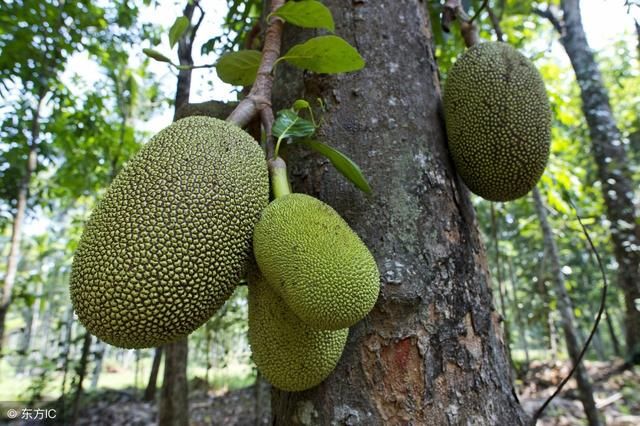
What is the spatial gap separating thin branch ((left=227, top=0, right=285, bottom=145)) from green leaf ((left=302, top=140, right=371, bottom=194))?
6.4 inches

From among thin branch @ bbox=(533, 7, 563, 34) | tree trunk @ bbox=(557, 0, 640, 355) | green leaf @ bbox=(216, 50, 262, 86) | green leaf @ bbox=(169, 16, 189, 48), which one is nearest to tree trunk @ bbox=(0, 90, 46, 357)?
green leaf @ bbox=(169, 16, 189, 48)

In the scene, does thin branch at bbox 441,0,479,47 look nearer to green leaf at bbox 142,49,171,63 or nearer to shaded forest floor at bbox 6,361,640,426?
green leaf at bbox 142,49,171,63

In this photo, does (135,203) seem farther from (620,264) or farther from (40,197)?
(620,264)

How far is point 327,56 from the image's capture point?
87 centimetres

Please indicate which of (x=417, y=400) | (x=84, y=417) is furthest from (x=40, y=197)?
(x=417, y=400)

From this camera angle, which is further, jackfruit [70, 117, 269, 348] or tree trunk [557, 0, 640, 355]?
tree trunk [557, 0, 640, 355]

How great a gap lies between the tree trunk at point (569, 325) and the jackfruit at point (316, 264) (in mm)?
1909

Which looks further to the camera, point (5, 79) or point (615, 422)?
point (615, 422)

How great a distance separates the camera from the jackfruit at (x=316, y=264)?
622 mm

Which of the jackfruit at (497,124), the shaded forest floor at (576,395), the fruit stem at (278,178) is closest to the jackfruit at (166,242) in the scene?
the fruit stem at (278,178)

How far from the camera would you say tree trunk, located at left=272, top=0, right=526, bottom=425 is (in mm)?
697

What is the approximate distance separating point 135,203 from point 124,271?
108mm

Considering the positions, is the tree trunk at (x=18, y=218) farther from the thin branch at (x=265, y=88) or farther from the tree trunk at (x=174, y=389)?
the thin branch at (x=265, y=88)

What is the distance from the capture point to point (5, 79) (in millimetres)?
2545
